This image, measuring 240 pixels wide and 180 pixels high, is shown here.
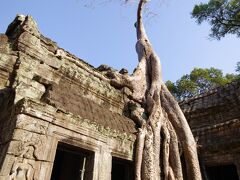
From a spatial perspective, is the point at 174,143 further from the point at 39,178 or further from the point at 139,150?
the point at 39,178

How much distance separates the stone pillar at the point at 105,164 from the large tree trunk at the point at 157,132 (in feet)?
2.43


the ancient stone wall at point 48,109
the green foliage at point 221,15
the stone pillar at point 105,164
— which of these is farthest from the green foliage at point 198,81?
the stone pillar at point 105,164

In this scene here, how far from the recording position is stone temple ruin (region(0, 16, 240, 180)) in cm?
282

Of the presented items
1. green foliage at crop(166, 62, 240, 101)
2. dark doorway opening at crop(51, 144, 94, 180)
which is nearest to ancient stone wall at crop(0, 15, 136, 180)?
dark doorway opening at crop(51, 144, 94, 180)

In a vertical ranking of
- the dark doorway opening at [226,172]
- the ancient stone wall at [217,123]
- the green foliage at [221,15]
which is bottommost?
the dark doorway opening at [226,172]

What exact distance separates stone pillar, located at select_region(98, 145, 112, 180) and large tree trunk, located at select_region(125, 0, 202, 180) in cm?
74

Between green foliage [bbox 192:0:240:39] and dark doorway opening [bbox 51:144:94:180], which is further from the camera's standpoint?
Answer: green foliage [bbox 192:0:240:39]

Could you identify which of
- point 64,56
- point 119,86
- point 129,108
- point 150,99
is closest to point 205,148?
point 150,99

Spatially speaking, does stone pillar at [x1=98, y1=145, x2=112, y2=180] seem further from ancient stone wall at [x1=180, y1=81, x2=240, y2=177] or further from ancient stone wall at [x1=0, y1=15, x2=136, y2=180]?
ancient stone wall at [x1=180, y1=81, x2=240, y2=177]

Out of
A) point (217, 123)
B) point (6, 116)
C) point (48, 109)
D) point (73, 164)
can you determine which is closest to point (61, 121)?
point (48, 109)

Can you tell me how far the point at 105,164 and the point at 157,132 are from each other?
180cm

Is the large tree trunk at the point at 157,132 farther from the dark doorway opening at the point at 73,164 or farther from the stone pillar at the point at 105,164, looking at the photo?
the dark doorway opening at the point at 73,164

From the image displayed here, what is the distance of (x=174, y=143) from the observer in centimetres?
536

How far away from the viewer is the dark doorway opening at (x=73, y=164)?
137 inches
